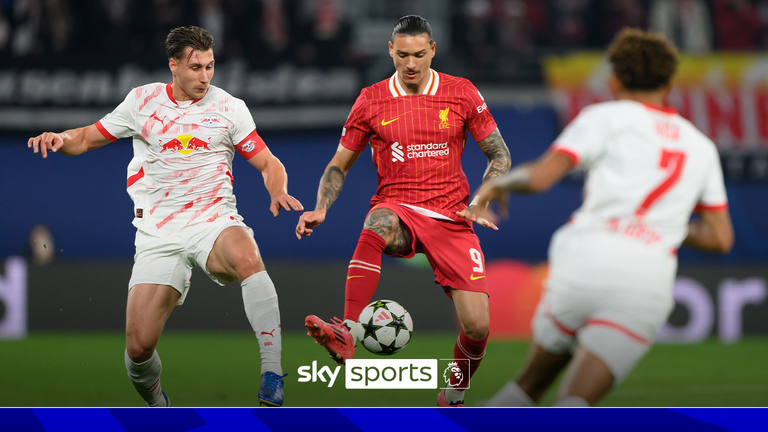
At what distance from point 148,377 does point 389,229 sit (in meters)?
1.57

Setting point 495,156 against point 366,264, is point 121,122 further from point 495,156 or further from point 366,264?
point 495,156

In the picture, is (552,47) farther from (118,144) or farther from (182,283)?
(182,283)

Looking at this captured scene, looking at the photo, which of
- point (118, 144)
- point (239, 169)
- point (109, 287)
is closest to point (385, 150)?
point (109, 287)

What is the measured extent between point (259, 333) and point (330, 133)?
7600 millimetres

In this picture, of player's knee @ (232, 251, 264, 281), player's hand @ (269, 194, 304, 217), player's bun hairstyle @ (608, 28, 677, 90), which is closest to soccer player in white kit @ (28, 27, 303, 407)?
player's knee @ (232, 251, 264, 281)

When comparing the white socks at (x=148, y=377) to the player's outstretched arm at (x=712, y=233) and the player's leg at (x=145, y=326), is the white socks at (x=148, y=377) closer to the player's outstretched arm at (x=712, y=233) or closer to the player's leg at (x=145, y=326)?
the player's leg at (x=145, y=326)

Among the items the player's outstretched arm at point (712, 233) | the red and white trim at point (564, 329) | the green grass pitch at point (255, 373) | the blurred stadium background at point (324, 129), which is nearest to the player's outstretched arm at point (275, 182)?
the green grass pitch at point (255, 373)

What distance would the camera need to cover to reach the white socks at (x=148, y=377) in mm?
4750

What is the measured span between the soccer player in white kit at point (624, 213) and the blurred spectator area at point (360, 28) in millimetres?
8985

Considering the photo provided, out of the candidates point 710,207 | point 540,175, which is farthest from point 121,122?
point 710,207

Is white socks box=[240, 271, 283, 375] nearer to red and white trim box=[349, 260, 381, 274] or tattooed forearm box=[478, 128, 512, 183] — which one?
red and white trim box=[349, 260, 381, 274]

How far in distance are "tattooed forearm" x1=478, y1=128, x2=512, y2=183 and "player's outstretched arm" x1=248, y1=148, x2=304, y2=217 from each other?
1132 millimetres

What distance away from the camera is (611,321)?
120 inches

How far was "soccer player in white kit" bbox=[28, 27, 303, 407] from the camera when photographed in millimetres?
4637
